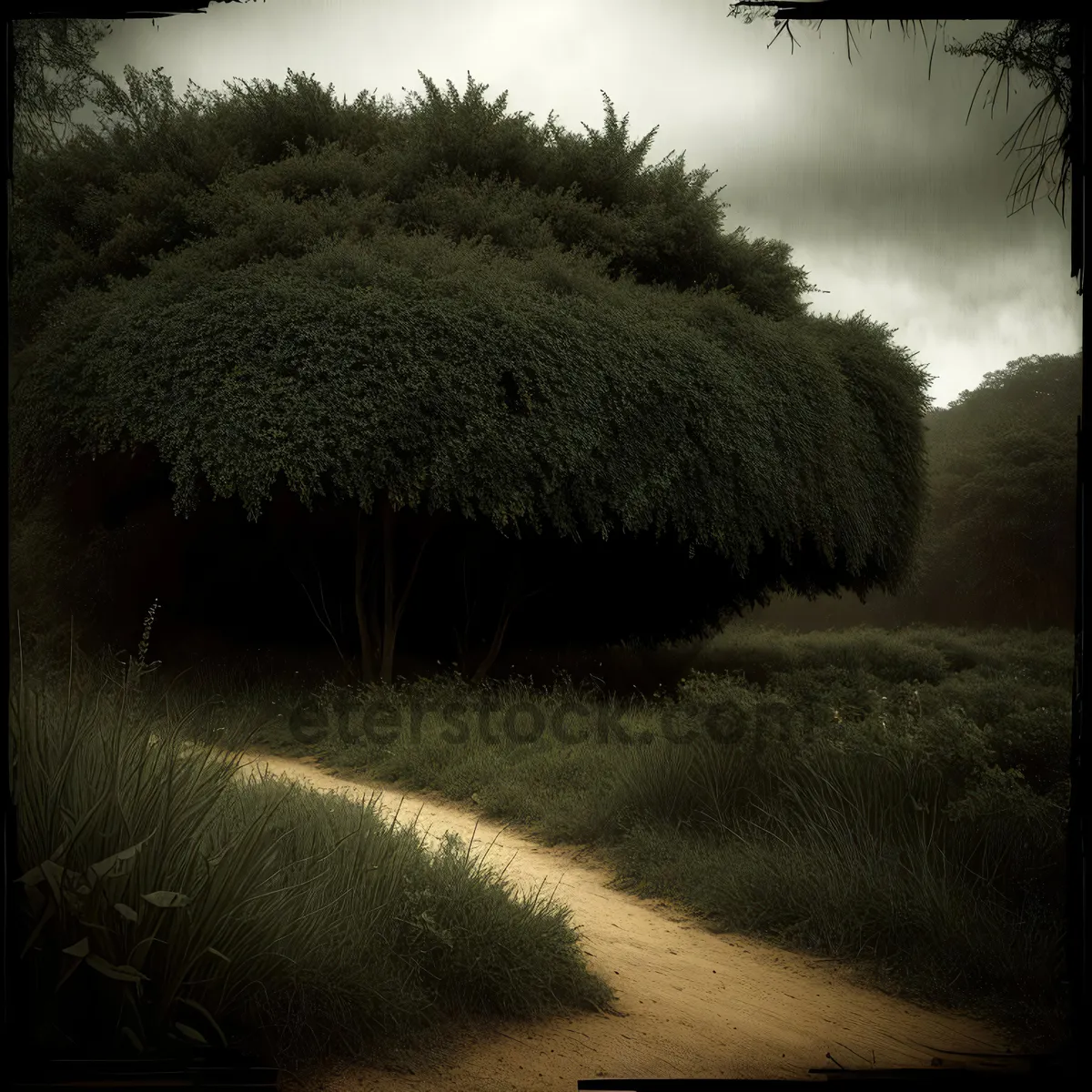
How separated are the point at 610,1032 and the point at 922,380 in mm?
13858

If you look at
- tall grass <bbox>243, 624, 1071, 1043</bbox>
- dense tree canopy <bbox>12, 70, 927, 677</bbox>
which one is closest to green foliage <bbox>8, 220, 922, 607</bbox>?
dense tree canopy <bbox>12, 70, 927, 677</bbox>

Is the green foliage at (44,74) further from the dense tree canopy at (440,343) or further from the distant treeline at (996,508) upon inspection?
the distant treeline at (996,508)

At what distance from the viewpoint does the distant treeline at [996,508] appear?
41.5 feet

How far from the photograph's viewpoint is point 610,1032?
3.69 metres

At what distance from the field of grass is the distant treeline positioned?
463 cm

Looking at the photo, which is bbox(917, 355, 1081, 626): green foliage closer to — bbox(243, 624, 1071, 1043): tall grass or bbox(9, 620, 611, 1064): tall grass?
bbox(243, 624, 1071, 1043): tall grass

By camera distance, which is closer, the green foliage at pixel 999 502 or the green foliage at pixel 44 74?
the green foliage at pixel 44 74

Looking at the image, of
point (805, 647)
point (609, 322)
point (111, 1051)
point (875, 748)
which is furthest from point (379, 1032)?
point (805, 647)

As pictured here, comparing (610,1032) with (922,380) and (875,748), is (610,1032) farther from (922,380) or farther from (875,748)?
(922,380)

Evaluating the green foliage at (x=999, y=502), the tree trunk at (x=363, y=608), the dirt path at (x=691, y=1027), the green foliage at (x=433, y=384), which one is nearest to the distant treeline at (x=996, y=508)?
the green foliage at (x=999, y=502)

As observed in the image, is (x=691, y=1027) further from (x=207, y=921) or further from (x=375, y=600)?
(x=375, y=600)

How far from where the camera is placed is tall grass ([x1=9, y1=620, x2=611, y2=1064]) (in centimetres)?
286

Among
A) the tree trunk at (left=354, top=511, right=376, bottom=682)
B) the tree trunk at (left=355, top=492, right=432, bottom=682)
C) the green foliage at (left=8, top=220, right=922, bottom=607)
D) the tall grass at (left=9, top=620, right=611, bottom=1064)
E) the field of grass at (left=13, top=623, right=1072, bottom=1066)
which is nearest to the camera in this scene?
the tall grass at (left=9, top=620, right=611, bottom=1064)

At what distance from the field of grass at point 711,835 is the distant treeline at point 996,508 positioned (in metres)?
4.63
